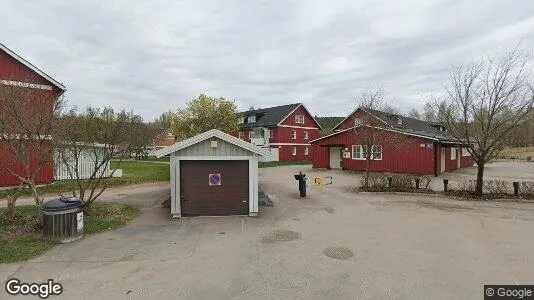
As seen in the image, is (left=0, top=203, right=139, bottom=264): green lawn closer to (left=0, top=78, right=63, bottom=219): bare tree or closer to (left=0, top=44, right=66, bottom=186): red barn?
(left=0, top=78, right=63, bottom=219): bare tree

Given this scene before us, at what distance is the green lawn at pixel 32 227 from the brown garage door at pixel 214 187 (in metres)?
2.23

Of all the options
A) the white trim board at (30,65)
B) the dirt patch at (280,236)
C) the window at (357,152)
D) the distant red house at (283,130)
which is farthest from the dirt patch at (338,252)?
the distant red house at (283,130)

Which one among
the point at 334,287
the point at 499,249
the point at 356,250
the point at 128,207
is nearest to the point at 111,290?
the point at 334,287

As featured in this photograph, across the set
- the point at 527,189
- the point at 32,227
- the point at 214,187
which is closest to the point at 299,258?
Result: the point at 214,187

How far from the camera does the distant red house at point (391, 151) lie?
2383 cm

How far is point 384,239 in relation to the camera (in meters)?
8.74

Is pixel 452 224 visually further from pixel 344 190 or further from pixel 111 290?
pixel 111 290

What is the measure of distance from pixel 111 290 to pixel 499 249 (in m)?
8.74

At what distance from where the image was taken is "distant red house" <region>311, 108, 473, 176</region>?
23834mm

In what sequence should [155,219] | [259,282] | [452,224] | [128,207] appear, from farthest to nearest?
[128,207] < [155,219] < [452,224] < [259,282]

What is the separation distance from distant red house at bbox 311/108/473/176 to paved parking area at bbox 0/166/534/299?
10.6 m

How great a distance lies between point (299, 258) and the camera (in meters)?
7.31

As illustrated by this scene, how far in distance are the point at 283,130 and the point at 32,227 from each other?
3543 centimetres

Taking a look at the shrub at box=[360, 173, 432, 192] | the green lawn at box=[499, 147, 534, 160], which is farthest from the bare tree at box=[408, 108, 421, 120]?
the shrub at box=[360, 173, 432, 192]
